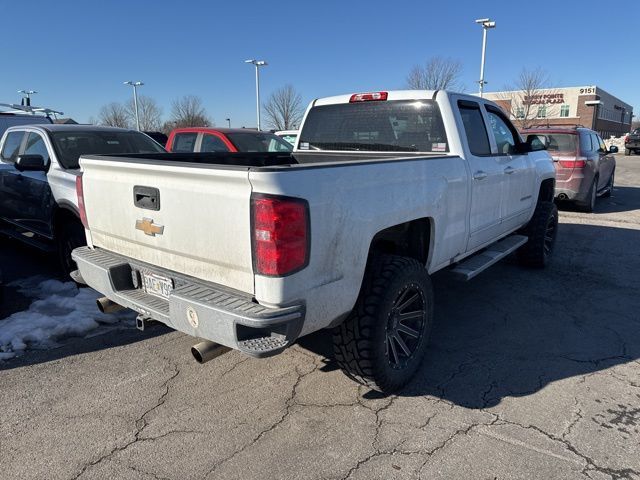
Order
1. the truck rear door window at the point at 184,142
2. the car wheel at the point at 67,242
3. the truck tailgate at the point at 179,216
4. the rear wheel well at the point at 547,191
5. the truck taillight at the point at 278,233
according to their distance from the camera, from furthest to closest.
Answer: the truck rear door window at the point at 184,142
the rear wheel well at the point at 547,191
the car wheel at the point at 67,242
the truck tailgate at the point at 179,216
the truck taillight at the point at 278,233

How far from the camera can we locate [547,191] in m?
6.45

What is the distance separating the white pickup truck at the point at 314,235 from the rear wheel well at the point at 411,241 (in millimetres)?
11

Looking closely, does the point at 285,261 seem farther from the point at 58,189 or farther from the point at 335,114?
the point at 58,189

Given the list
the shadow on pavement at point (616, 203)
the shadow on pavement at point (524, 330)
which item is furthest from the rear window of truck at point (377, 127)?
the shadow on pavement at point (616, 203)

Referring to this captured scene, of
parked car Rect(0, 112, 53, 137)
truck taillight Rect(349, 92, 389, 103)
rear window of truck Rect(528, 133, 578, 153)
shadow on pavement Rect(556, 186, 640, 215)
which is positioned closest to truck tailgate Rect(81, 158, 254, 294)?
truck taillight Rect(349, 92, 389, 103)

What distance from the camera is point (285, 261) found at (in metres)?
2.34

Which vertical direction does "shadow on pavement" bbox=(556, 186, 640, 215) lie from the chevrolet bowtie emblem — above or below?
below

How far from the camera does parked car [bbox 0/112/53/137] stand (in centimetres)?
902

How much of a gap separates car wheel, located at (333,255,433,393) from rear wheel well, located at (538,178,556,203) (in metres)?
3.86

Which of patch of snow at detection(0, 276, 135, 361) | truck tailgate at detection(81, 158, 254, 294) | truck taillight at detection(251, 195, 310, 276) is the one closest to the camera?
truck taillight at detection(251, 195, 310, 276)

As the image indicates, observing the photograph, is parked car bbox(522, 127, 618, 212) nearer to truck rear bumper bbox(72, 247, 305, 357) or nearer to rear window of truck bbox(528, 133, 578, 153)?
rear window of truck bbox(528, 133, 578, 153)

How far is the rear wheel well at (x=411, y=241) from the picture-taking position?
348 cm

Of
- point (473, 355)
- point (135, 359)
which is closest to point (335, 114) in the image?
point (473, 355)

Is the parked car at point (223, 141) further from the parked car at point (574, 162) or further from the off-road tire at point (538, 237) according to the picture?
the parked car at point (574, 162)
